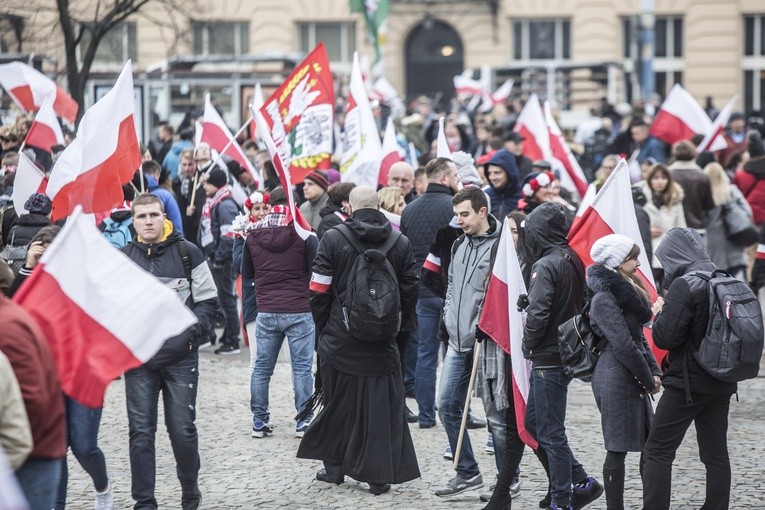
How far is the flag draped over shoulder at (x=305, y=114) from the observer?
40.0 ft

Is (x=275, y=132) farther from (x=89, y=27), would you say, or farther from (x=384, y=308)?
(x=89, y=27)

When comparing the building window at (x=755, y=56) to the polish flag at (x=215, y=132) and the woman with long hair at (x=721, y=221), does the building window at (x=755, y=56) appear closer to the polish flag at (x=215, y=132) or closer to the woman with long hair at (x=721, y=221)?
the woman with long hair at (x=721, y=221)

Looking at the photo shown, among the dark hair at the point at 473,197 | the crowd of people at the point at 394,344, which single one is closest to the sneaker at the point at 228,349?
the crowd of people at the point at 394,344

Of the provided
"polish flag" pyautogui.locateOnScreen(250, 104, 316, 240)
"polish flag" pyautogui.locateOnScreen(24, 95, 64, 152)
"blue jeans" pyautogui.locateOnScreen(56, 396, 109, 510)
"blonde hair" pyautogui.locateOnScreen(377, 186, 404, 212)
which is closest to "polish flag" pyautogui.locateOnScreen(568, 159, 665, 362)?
"polish flag" pyautogui.locateOnScreen(250, 104, 316, 240)

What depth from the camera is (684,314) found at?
6.52 meters

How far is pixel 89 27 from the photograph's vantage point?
709 inches

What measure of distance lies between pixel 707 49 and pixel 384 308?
33.3 metres

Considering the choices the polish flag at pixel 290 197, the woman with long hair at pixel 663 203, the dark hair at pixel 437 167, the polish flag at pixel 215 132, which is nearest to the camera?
the polish flag at pixel 290 197

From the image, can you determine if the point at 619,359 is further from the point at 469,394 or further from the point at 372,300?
the point at 372,300

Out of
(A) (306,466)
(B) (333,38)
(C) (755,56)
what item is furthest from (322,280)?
(C) (755,56)

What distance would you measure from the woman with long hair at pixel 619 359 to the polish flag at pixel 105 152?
3745 millimetres

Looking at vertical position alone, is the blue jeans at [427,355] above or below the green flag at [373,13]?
below

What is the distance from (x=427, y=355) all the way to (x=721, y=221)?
5.45m

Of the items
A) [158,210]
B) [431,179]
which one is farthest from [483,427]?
[158,210]
